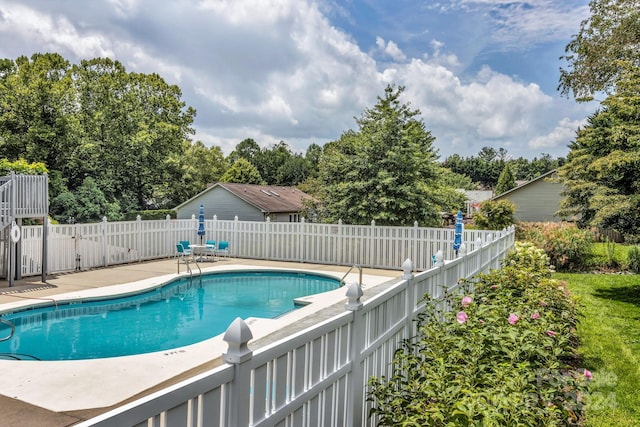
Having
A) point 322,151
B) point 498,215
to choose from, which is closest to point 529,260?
point 498,215

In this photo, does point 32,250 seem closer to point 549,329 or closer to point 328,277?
point 328,277

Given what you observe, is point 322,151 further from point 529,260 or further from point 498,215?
point 529,260

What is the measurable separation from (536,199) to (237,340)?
32.6 metres

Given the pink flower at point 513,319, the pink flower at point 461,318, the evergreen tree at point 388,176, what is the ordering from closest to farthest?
the pink flower at point 461,318
the pink flower at point 513,319
the evergreen tree at point 388,176

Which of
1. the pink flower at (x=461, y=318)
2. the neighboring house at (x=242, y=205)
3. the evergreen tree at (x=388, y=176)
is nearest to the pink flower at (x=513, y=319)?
the pink flower at (x=461, y=318)

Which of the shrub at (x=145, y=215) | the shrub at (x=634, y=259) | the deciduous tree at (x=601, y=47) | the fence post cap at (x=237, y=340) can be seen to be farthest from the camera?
the shrub at (x=145, y=215)

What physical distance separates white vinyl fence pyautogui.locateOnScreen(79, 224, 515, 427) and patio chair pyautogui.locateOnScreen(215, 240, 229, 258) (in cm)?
1221

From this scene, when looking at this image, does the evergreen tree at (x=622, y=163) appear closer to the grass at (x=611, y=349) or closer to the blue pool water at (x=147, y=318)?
the grass at (x=611, y=349)

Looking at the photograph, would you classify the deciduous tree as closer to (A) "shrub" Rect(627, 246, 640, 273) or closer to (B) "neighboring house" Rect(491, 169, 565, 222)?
(A) "shrub" Rect(627, 246, 640, 273)

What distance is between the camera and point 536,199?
3092cm

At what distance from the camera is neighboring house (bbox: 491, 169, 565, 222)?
99.3 feet

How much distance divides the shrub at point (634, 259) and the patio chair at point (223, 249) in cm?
1310

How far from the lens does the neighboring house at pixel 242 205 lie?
82.3 ft

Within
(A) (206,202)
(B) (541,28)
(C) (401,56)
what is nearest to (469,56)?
(C) (401,56)
